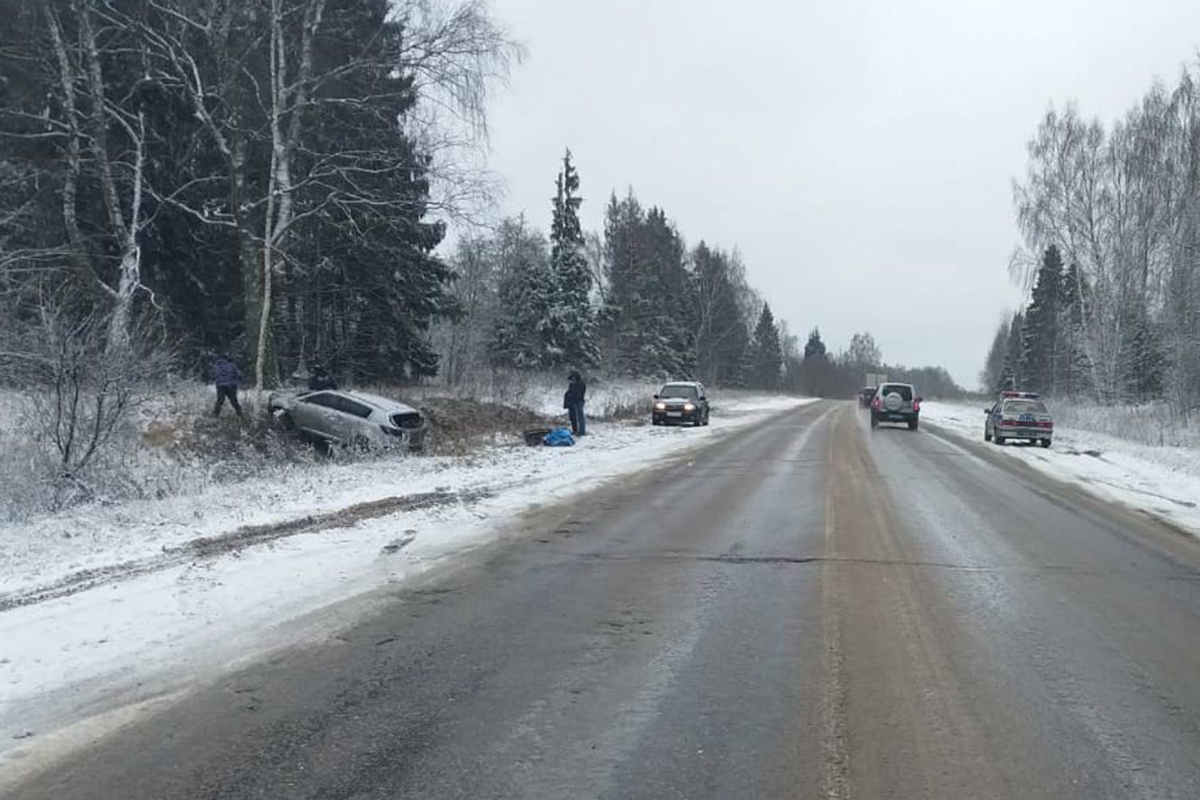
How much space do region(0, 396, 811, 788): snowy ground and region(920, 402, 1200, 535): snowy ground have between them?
28.7 ft

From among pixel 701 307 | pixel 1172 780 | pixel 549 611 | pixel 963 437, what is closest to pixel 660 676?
pixel 549 611

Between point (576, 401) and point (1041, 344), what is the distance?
203 feet

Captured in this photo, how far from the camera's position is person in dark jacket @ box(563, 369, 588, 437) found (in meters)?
25.6

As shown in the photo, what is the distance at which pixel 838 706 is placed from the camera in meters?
4.71

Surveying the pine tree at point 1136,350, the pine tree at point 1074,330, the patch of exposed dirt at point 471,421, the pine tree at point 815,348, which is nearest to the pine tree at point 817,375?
the pine tree at point 815,348

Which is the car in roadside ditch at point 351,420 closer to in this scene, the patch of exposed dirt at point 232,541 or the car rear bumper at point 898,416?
the patch of exposed dirt at point 232,541

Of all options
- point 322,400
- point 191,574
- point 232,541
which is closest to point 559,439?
point 322,400

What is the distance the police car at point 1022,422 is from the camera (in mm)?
28188

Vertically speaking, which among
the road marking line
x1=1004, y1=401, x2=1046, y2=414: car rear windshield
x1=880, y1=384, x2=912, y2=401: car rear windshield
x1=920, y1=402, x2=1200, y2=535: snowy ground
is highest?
x1=880, y1=384, x2=912, y2=401: car rear windshield

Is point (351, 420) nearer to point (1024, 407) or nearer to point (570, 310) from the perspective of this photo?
point (1024, 407)

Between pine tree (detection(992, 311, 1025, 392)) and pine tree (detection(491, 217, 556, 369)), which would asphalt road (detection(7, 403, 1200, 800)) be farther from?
pine tree (detection(992, 311, 1025, 392))

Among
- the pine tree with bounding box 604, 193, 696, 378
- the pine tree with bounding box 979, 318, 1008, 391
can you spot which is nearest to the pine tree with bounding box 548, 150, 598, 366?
the pine tree with bounding box 604, 193, 696, 378

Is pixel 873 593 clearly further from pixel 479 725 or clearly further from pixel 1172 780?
pixel 479 725

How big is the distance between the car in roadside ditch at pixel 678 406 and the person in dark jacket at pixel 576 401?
8.23 meters
